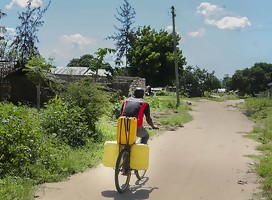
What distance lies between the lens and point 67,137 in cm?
1071

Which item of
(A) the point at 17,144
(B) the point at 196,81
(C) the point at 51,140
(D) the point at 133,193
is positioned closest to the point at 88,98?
(C) the point at 51,140

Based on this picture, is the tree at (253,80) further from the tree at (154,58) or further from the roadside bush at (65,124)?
the roadside bush at (65,124)

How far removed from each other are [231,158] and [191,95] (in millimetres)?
49119

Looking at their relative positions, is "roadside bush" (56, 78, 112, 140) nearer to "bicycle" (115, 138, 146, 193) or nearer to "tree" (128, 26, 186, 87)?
"bicycle" (115, 138, 146, 193)

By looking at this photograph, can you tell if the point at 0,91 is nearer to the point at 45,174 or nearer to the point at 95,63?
the point at 95,63

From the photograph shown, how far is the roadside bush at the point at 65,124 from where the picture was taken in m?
10.6

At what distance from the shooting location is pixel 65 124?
1091 cm

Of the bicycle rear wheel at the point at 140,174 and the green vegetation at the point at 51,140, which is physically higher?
the green vegetation at the point at 51,140

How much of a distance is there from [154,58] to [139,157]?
4430 cm

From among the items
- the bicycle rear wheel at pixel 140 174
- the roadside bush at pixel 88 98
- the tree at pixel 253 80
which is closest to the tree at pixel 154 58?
the tree at pixel 253 80

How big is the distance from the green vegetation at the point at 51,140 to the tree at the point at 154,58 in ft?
127

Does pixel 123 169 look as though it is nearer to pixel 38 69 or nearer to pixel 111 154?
pixel 111 154

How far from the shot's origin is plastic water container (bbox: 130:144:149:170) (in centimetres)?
724

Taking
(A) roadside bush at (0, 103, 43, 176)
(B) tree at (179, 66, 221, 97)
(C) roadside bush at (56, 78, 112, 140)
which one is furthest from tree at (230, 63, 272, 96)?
(A) roadside bush at (0, 103, 43, 176)
